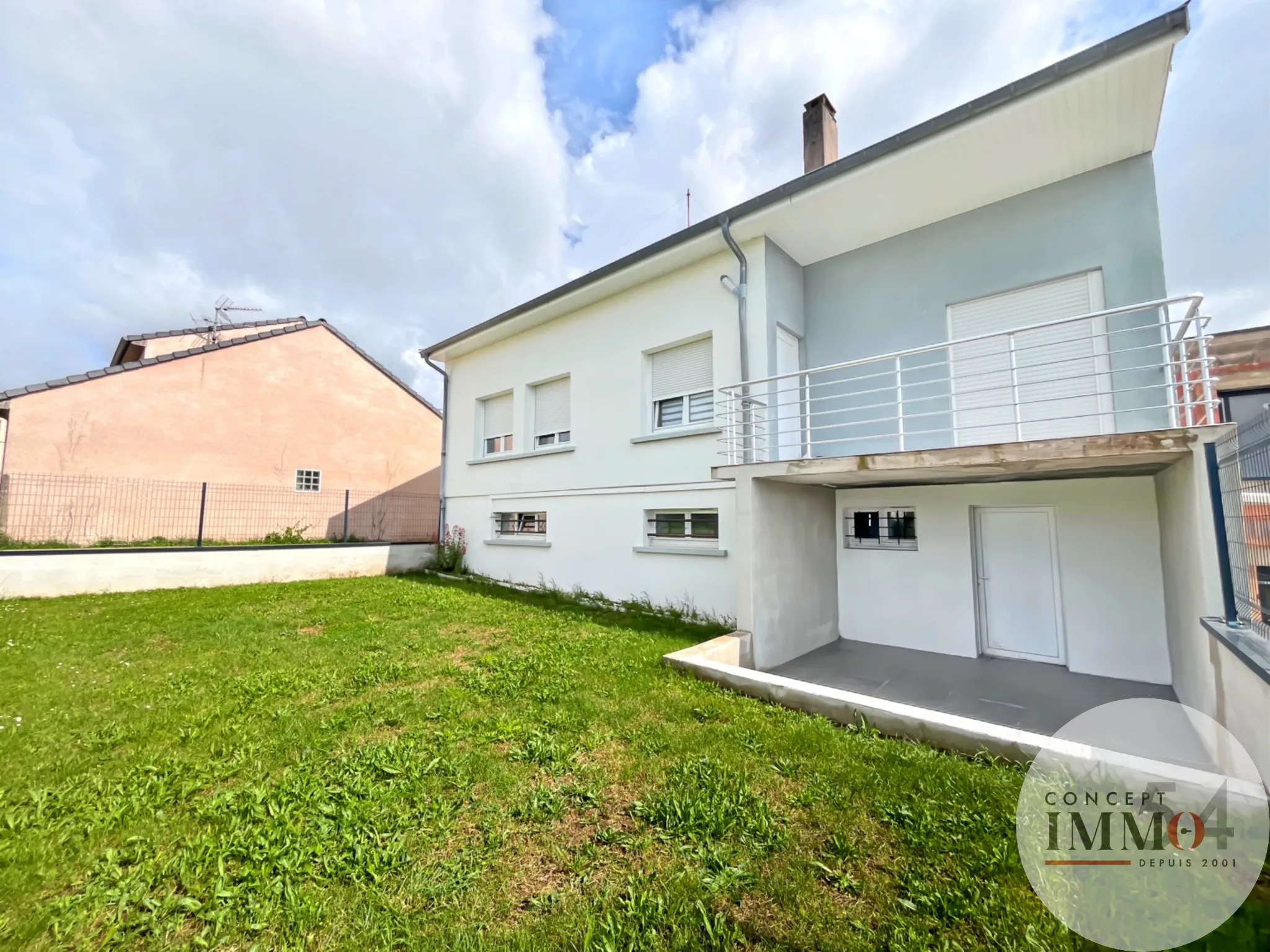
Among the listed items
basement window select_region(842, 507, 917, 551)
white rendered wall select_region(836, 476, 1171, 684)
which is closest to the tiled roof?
basement window select_region(842, 507, 917, 551)

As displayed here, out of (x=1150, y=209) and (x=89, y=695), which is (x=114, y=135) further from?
(x=1150, y=209)

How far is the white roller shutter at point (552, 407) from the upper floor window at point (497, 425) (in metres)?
1.08

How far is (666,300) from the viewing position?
8453 millimetres

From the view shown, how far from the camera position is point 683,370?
8336 mm

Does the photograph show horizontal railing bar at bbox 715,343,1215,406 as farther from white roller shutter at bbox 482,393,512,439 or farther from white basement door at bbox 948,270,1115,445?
white roller shutter at bbox 482,393,512,439

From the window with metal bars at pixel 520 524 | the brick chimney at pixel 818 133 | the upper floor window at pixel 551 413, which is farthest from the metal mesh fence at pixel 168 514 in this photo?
the brick chimney at pixel 818 133

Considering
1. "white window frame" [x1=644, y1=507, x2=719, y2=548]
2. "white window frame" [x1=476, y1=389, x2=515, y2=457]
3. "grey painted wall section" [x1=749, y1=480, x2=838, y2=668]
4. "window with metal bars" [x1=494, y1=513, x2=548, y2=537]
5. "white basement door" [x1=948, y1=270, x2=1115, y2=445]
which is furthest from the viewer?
"white window frame" [x1=476, y1=389, x2=515, y2=457]

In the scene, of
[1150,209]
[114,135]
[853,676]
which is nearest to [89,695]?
[853,676]

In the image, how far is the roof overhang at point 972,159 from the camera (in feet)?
15.8

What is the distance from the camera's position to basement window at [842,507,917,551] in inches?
280

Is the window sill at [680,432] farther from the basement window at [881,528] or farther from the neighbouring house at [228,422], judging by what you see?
the neighbouring house at [228,422]

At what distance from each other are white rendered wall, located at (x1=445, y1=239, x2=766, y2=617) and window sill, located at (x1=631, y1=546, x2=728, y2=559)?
0.08 meters

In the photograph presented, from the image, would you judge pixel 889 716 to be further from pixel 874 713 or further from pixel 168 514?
pixel 168 514

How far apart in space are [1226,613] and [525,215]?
→ 1679 centimetres
